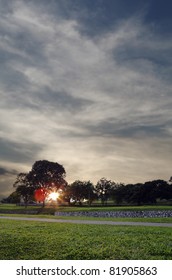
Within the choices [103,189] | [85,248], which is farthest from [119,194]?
[85,248]

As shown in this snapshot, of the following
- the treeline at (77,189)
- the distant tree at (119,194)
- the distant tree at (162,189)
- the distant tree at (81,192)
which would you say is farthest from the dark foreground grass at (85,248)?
the distant tree at (81,192)

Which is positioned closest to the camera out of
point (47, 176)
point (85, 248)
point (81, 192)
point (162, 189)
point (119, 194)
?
point (85, 248)

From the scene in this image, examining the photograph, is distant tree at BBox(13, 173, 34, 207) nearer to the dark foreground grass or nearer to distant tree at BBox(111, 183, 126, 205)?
distant tree at BBox(111, 183, 126, 205)

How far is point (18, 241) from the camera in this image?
59.5 feet

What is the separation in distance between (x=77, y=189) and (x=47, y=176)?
29524 millimetres

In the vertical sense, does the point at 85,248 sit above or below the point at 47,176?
below

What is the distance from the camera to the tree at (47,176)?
98250 mm

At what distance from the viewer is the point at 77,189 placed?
126 meters

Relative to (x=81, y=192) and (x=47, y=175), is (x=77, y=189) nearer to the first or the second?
(x=81, y=192)

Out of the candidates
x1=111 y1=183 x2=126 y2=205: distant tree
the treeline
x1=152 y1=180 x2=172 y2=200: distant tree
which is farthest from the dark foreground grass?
x1=111 y1=183 x2=126 y2=205: distant tree

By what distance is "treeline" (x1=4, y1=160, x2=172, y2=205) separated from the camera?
98.9m

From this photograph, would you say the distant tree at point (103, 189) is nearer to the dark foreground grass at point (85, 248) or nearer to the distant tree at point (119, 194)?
the distant tree at point (119, 194)
